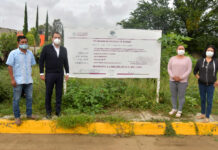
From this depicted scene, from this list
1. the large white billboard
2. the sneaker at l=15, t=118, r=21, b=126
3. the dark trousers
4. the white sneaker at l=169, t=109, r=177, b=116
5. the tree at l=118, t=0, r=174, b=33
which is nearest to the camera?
the sneaker at l=15, t=118, r=21, b=126

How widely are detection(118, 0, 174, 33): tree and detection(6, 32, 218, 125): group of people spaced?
29.4 m

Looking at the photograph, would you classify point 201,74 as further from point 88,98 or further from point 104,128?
point 88,98

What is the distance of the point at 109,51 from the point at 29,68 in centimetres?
193

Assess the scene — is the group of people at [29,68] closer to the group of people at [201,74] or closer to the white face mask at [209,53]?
the group of people at [201,74]

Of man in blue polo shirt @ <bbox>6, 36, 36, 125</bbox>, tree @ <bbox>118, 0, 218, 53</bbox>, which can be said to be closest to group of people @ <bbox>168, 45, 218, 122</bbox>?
man in blue polo shirt @ <bbox>6, 36, 36, 125</bbox>

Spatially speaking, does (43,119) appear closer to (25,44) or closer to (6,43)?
(25,44)

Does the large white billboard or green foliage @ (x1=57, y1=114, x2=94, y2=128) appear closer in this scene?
green foliage @ (x1=57, y1=114, x2=94, y2=128)

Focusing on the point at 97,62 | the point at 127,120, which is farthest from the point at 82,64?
the point at 127,120

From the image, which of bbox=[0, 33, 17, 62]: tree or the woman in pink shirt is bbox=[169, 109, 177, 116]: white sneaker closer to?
the woman in pink shirt

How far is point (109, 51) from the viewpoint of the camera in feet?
16.5

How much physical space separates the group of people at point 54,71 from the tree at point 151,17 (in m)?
29.4

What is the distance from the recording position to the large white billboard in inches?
196

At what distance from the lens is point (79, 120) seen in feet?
12.8

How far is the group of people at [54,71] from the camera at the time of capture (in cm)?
387
